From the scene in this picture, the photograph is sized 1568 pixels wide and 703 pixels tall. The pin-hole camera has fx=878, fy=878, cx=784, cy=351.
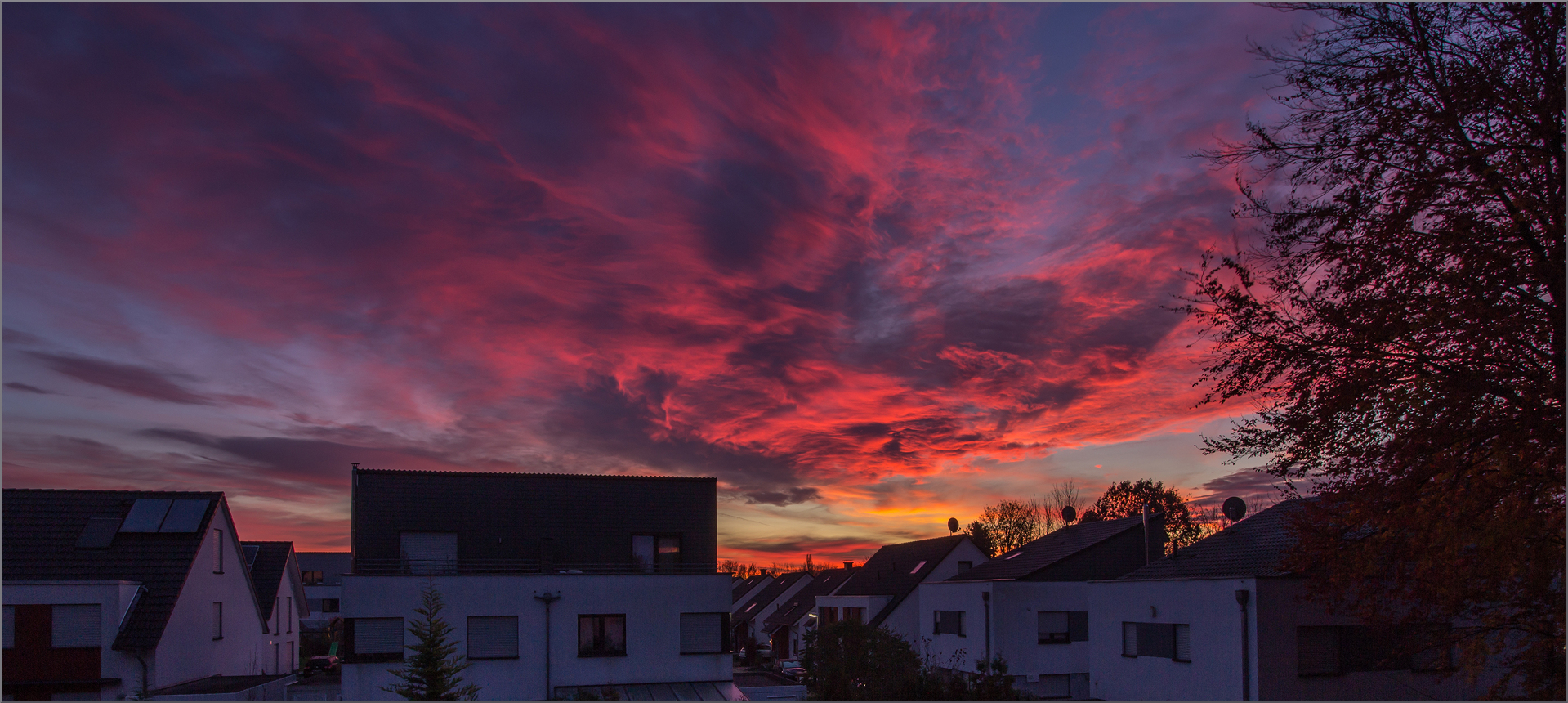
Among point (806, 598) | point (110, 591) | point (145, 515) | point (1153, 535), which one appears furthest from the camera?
point (806, 598)

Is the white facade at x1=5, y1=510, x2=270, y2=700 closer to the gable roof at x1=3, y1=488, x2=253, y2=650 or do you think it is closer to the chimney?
the gable roof at x1=3, y1=488, x2=253, y2=650

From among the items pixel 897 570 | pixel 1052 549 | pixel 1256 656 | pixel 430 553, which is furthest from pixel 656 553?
pixel 897 570

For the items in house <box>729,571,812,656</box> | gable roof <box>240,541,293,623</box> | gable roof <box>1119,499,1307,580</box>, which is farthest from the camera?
house <box>729,571,812,656</box>

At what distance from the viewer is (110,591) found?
2416cm

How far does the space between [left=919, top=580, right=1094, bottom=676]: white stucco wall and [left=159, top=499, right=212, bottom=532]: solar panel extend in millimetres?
25940

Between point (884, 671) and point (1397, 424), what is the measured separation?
1220 centimetres

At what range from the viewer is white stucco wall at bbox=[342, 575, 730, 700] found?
25.7 metres

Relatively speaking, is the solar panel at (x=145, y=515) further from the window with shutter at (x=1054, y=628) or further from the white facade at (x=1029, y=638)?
the window with shutter at (x=1054, y=628)

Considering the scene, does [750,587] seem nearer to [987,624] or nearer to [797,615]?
[797,615]

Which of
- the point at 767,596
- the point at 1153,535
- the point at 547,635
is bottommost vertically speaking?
the point at 767,596

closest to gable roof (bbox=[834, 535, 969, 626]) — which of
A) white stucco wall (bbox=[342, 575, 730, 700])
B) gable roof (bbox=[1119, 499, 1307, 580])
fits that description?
white stucco wall (bbox=[342, 575, 730, 700])

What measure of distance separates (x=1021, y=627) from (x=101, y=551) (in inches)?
1202

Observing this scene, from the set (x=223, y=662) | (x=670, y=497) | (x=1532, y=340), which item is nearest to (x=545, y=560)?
(x=670, y=497)

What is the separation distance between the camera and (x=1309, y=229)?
1323 centimetres
